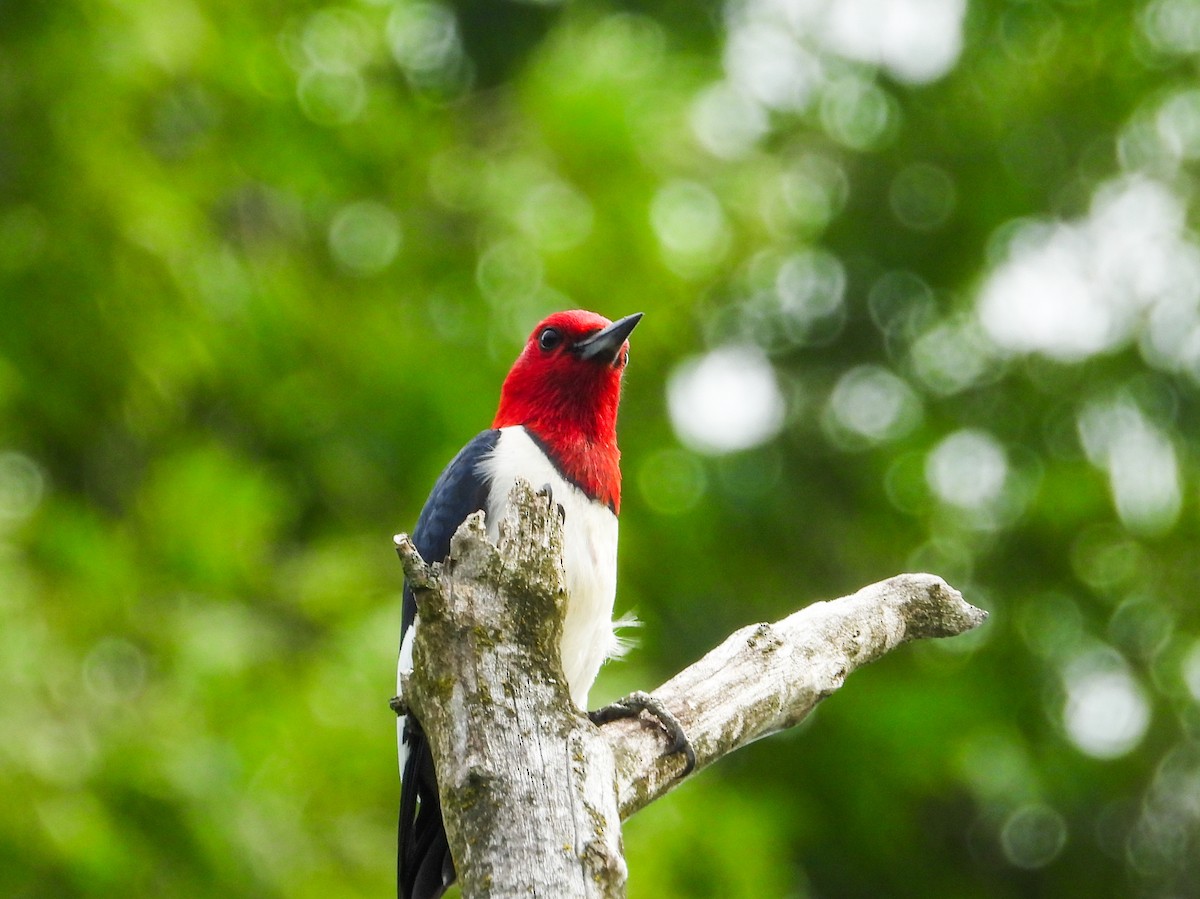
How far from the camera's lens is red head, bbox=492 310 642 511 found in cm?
390

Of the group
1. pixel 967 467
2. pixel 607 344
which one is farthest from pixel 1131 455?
pixel 607 344

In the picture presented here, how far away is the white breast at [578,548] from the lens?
3.56 metres

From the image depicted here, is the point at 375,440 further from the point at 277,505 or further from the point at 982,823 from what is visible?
the point at 982,823

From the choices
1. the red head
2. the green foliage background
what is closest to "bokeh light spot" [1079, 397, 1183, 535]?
the green foliage background

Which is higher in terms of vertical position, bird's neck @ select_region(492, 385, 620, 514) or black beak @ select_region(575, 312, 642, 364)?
black beak @ select_region(575, 312, 642, 364)

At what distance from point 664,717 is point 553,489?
1.02 metres

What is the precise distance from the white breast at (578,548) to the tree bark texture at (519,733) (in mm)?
792

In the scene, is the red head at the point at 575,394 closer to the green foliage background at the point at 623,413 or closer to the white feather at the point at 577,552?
the white feather at the point at 577,552

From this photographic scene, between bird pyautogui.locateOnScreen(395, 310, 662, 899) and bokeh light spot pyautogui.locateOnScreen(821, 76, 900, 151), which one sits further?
bokeh light spot pyautogui.locateOnScreen(821, 76, 900, 151)

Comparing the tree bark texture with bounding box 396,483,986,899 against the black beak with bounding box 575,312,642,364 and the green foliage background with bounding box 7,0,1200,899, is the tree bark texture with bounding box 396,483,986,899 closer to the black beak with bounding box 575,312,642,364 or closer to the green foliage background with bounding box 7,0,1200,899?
the black beak with bounding box 575,312,642,364

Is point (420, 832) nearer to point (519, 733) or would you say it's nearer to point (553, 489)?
point (553, 489)

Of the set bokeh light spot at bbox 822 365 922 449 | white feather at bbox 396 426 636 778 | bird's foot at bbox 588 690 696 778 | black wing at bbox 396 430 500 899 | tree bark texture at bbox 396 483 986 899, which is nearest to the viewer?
tree bark texture at bbox 396 483 986 899

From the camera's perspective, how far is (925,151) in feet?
29.9

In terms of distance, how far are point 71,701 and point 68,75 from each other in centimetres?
228
